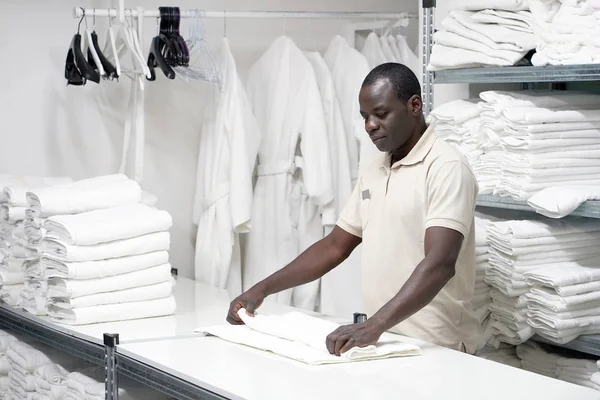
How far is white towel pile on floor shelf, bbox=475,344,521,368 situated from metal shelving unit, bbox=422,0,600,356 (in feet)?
0.56

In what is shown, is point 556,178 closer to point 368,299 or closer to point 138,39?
point 368,299

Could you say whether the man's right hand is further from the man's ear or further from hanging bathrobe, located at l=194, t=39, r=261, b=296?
hanging bathrobe, located at l=194, t=39, r=261, b=296

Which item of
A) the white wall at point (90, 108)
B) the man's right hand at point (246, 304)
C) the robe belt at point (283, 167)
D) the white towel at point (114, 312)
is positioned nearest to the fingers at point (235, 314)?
the man's right hand at point (246, 304)

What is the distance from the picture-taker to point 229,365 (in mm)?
2354

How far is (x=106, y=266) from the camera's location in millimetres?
3168

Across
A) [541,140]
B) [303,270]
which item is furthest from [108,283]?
[541,140]

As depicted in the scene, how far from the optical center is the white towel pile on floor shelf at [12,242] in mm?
3516

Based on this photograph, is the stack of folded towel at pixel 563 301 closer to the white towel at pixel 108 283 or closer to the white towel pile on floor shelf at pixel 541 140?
the white towel pile on floor shelf at pixel 541 140

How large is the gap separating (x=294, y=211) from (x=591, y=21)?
1.89 m

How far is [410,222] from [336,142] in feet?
5.92

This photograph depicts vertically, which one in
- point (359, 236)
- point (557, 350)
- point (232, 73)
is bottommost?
point (557, 350)

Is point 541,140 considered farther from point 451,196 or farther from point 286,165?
point 286,165

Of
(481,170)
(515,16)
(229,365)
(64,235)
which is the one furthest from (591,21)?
(64,235)

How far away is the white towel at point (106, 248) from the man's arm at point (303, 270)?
0.53m
